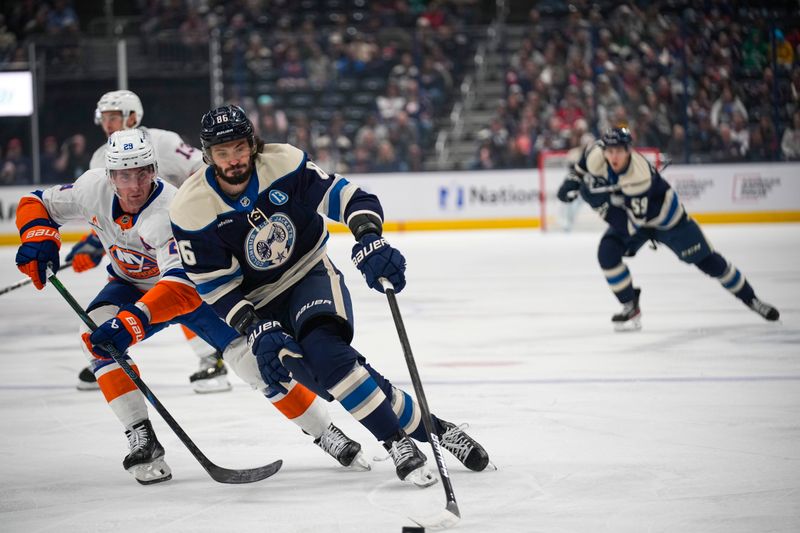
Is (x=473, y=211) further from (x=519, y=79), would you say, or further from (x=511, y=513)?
(x=511, y=513)

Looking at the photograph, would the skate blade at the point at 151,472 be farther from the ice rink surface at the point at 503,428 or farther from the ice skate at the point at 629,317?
the ice skate at the point at 629,317

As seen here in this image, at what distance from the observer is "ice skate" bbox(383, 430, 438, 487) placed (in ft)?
10.3

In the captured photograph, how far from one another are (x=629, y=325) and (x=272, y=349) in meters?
3.60

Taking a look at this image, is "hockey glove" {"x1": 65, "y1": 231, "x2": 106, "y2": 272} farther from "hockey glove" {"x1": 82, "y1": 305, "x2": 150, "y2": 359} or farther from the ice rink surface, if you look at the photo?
"hockey glove" {"x1": 82, "y1": 305, "x2": 150, "y2": 359}

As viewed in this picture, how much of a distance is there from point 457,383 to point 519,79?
32.5 ft

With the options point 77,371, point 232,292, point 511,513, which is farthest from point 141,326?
point 77,371

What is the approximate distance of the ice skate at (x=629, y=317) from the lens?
6293mm

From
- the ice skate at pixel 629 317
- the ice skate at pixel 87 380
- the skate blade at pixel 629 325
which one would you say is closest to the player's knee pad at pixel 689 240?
the ice skate at pixel 629 317

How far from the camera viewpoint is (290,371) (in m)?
3.22

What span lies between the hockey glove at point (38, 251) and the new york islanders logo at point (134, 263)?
22cm

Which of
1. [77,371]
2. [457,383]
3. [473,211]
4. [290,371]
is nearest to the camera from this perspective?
[290,371]

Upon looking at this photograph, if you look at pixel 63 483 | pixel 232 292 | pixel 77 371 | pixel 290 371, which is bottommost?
pixel 77 371

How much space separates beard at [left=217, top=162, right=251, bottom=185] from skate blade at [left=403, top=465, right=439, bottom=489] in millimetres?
950

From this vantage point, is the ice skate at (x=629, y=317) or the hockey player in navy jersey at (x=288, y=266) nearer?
the hockey player in navy jersey at (x=288, y=266)
